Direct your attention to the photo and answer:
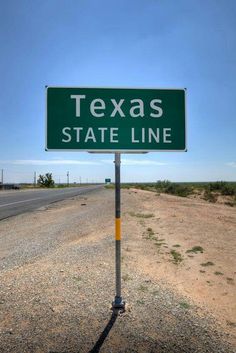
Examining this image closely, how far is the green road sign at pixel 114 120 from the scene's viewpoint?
434cm

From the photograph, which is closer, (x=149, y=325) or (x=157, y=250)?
(x=149, y=325)

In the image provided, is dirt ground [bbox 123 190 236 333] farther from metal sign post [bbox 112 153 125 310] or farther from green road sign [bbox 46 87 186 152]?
green road sign [bbox 46 87 186 152]

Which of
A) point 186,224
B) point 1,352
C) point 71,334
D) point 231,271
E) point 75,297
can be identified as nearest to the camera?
point 1,352

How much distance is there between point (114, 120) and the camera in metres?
4.36

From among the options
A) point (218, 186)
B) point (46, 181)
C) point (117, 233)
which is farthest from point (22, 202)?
point (46, 181)

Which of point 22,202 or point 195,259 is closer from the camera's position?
point 195,259

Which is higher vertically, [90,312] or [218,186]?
[218,186]

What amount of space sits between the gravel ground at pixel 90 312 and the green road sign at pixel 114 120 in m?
2.10

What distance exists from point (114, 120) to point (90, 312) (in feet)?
8.12

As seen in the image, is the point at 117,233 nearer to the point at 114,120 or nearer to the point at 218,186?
the point at 114,120

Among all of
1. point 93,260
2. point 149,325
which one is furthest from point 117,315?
point 93,260

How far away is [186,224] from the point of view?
44.1 ft

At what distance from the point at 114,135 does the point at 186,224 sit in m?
9.74

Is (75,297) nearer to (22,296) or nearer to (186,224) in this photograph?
(22,296)
